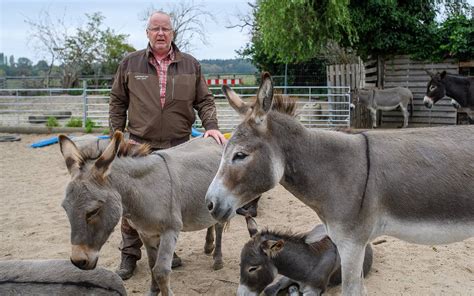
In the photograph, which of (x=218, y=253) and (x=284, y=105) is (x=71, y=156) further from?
(x=218, y=253)

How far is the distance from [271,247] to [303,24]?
11.6m

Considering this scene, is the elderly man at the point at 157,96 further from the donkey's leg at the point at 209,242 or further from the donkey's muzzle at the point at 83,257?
the donkey's muzzle at the point at 83,257

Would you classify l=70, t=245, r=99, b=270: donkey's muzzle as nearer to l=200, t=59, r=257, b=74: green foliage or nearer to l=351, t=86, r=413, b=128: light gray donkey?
l=351, t=86, r=413, b=128: light gray donkey

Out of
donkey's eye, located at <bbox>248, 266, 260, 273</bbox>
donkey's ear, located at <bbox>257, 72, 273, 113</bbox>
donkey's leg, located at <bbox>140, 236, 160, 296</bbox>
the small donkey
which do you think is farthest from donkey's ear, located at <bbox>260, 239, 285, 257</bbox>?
donkey's ear, located at <bbox>257, 72, 273, 113</bbox>

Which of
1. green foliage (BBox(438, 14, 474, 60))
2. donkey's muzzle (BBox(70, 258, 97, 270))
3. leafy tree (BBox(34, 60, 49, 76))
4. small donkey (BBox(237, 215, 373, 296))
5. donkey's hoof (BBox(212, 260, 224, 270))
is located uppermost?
leafy tree (BBox(34, 60, 49, 76))

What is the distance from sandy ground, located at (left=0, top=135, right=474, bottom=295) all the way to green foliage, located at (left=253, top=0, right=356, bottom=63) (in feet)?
25.4

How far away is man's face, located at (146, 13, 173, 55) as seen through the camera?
14.3 feet

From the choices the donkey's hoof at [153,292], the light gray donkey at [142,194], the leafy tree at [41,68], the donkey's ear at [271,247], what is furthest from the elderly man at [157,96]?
the leafy tree at [41,68]

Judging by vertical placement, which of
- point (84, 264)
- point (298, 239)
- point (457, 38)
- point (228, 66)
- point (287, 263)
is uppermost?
point (228, 66)

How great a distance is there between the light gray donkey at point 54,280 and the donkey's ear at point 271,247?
47.2 inches

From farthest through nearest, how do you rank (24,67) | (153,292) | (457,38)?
(24,67) → (457,38) → (153,292)

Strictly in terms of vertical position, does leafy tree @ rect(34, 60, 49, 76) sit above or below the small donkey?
above

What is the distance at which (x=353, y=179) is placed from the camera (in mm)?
2889

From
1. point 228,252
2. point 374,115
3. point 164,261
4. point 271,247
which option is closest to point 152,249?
point 164,261
